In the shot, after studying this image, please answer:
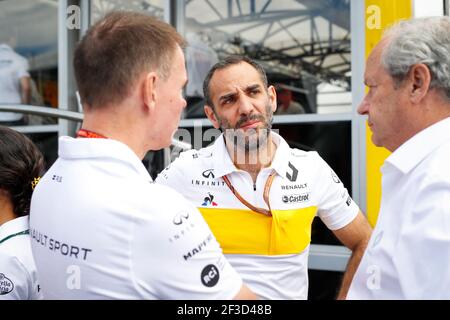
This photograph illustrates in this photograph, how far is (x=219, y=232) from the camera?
2.01m

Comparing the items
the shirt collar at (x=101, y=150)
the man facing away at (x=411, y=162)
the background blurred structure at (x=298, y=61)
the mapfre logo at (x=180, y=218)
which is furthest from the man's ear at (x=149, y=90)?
the background blurred structure at (x=298, y=61)

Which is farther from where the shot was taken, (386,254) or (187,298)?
(386,254)

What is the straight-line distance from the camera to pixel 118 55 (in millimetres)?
1104

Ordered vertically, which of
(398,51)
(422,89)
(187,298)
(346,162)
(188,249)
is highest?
(398,51)

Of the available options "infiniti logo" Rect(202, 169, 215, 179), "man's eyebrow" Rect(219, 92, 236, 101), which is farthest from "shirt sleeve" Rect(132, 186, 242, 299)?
"man's eyebrow" Rect(219, 92, 236, 101)

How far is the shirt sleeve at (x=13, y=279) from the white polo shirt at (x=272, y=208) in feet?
2.63

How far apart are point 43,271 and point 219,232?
967 mm

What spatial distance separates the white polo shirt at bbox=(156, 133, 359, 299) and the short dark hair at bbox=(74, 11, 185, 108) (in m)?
0.99

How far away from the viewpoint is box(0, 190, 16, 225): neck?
162cm

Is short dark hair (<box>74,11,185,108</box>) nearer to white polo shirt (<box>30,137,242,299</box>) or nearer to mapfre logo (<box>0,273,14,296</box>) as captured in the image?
white polo shirt (<box>30,137,242,299</box>)

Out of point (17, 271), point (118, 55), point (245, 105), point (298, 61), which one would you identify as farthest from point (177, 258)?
point (298, 61)

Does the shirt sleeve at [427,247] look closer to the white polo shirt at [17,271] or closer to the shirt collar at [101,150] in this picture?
the shirt collar at [101,150]

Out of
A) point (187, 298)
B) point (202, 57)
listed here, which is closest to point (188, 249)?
point (187, 298)
